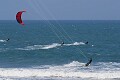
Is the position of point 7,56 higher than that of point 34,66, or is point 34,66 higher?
point 7,56

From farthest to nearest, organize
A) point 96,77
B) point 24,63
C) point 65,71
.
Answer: point 24,63 < point 65,71 < point 96,77

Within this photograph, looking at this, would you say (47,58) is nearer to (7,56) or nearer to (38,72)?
(7,56)

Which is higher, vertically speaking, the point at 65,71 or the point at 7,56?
the point at 7,56

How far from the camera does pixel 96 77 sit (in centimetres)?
3747

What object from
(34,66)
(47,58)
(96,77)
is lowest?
(96,77)

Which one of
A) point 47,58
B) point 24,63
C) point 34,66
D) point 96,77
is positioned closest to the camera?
point 96,77

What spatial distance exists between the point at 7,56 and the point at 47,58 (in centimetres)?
612

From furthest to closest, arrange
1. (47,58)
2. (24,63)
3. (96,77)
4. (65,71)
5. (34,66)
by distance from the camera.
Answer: (47,58) < (24,63) < (34,66) < (65,71) < (96,77)

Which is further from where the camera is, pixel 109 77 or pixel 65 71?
pixel 65 71

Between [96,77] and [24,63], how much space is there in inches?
570

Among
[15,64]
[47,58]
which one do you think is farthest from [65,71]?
[47,58]

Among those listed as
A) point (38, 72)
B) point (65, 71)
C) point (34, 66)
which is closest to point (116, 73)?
point (65, 71)

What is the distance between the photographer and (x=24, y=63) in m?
49.6

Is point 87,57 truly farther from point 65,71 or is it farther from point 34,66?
point 65,71
